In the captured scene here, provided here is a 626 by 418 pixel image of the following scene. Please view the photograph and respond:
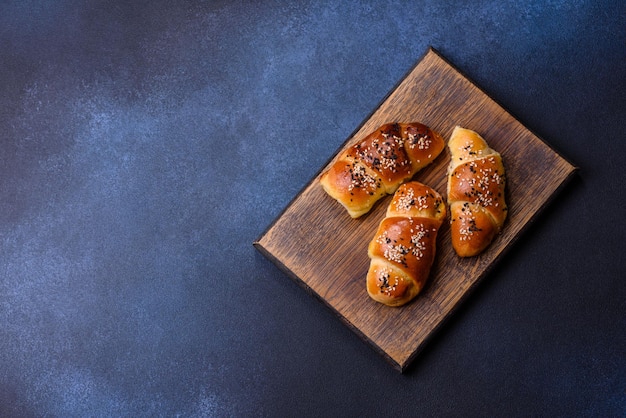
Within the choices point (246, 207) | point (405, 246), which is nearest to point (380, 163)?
point (405, 246)

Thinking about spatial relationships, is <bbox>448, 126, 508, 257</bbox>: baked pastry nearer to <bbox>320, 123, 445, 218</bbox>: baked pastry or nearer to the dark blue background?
<bbox>320, 123, 445, 218</bbox>: baked pastry

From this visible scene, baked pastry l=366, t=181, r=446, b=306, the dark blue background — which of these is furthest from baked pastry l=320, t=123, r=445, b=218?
the dark blue background

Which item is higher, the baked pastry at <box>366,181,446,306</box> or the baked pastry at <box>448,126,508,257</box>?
the baked pastry at <box>448,126,508,257</box>

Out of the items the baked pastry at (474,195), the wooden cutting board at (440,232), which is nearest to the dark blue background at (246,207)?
the wooden cutting board at (440,232)

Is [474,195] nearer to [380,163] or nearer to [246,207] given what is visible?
[380,163]

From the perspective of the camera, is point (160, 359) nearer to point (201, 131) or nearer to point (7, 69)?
point (201, 131)

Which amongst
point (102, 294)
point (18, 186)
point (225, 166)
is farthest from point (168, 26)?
point (102, 294)

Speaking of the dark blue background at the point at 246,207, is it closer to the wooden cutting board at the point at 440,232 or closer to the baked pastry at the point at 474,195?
the wooden cutting board at the point at 440,232
